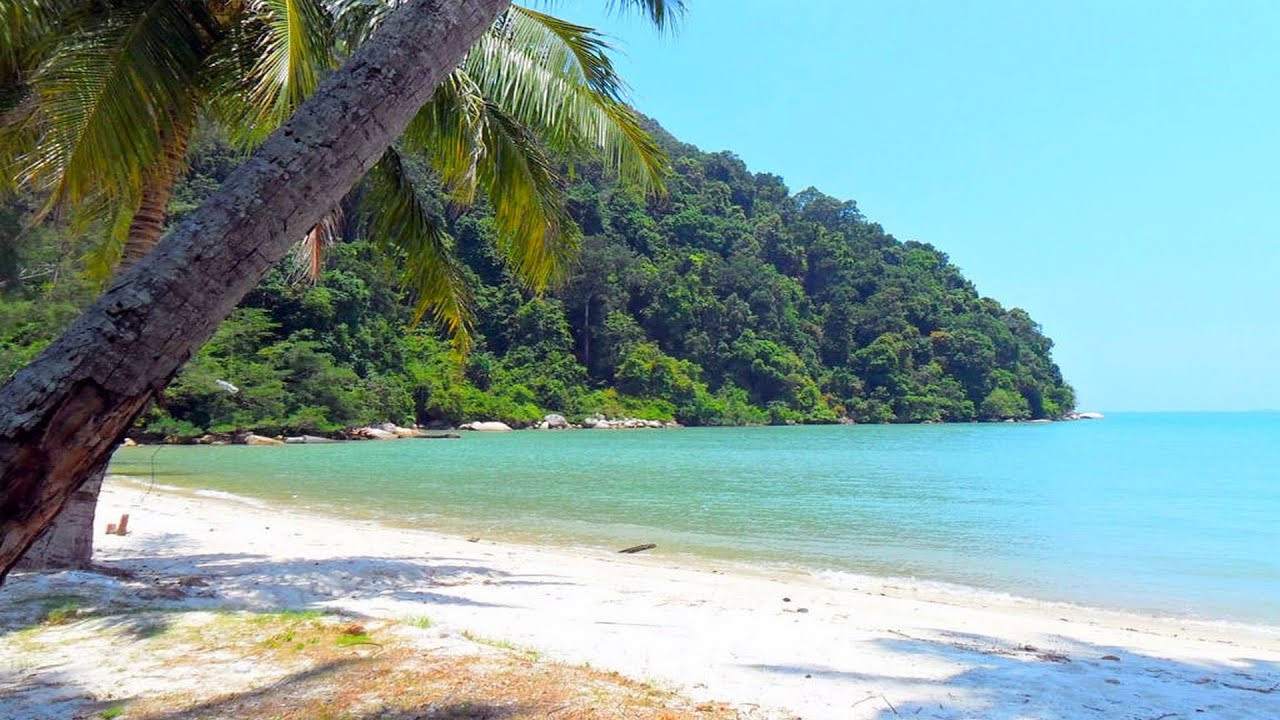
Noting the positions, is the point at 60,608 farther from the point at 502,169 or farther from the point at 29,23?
the point at 502,169

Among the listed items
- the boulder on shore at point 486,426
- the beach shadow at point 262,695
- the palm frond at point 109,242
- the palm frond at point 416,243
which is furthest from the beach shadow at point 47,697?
the boulder on shore at point 486,426

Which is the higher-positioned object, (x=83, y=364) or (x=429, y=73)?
(x=429, y=73)

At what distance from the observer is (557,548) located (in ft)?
36.3

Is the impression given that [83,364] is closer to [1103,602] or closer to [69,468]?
[69,468]

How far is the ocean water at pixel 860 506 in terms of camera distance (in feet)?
34.2

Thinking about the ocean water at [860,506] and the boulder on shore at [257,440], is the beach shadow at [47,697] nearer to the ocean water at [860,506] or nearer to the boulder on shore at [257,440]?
the ocean water at [860,506]

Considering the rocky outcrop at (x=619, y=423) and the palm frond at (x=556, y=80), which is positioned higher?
the palm frond at (x=556, y=80)

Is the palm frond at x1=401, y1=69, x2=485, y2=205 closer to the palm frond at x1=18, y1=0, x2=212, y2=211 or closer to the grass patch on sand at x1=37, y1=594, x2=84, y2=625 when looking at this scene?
the palm frond at x1=18, y1=0, x2=212, y2=211

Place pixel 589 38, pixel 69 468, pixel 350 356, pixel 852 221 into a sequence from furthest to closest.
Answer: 1. pixel 852 221
2. pixel 350 356
3. pixel 589 38
4. pixel 69 468

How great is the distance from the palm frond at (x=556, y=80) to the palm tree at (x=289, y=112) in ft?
0.04

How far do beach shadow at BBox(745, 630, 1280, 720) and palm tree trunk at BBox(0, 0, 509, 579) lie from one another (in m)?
3.01

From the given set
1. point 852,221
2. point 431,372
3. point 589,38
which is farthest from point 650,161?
point 852,221

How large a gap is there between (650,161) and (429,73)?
4389mm

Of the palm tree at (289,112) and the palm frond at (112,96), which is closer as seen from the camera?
the palm frond at (112,96)
